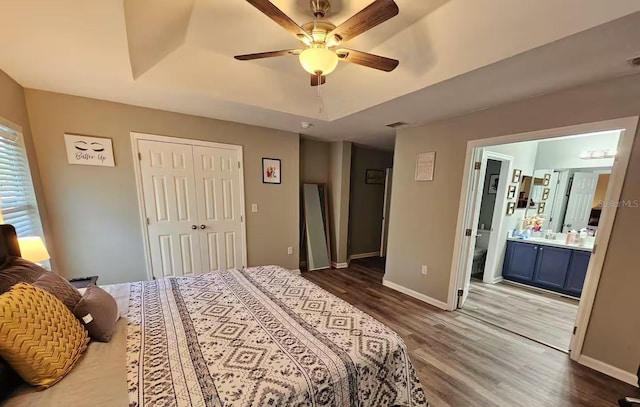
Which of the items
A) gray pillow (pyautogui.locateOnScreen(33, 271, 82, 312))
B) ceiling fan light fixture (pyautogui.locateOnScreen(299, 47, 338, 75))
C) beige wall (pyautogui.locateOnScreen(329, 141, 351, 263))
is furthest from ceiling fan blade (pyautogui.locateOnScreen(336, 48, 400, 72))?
beige wall (pyautogui.locateOnScreen(329, 141, 351, 263))

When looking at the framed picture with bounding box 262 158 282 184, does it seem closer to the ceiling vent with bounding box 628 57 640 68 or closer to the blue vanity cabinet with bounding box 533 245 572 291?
the ceiling vent with bounding box 628 57 640 68

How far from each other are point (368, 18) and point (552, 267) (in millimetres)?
4232

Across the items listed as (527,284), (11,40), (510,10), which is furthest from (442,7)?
(527,284)

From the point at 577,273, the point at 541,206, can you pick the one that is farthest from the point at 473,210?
the point at 541,206

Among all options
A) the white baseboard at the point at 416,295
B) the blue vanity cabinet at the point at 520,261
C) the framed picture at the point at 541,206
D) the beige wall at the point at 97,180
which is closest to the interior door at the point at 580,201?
the framed picture at the point at 541,206

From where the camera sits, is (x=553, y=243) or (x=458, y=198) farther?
(x=553, y=243)

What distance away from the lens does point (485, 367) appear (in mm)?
1889

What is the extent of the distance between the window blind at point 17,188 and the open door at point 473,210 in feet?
13.5

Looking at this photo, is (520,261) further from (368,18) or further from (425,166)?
(368,18)

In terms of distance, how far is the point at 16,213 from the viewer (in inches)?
73.5

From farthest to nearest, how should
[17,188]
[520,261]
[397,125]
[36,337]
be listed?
[520,261]
[397,125]
[17,188]
[36,337]

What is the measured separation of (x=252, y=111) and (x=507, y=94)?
2497 millimetres

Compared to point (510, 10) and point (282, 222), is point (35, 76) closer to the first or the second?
point (282, 222)

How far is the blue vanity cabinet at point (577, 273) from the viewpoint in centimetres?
307
